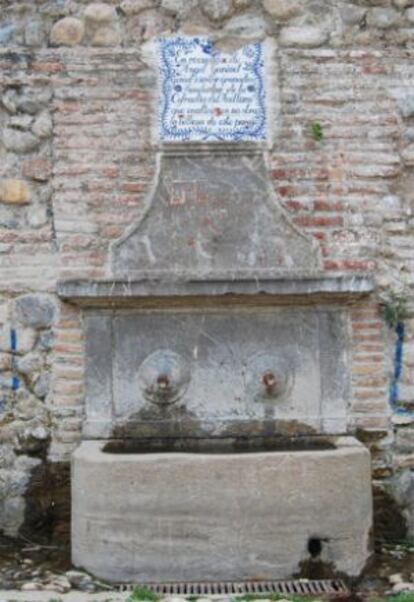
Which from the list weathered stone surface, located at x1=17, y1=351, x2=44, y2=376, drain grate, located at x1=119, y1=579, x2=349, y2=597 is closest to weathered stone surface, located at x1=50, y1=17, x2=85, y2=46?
weathered stone surface, located at x1=17, y1=351, x2=44, y2=376

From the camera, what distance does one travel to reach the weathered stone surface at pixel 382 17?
469cm

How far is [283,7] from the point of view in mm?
4660

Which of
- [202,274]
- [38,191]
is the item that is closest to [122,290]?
[202,274]

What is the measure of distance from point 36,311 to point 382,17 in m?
2.39

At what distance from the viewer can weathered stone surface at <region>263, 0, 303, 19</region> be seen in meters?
4.66

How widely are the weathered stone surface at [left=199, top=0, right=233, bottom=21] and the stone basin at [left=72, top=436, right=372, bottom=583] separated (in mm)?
2289

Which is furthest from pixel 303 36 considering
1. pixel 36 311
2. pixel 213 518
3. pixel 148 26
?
pixel 213 518

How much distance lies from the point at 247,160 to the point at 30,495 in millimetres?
2044

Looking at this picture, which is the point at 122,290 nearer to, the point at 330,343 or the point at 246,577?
the point at 330,343

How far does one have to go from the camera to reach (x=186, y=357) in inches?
176

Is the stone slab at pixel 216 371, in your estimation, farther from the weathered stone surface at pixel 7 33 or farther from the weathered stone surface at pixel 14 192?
the weathered stone surface at pixel 7 33

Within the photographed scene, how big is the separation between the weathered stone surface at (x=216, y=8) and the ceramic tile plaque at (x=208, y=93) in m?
0.15

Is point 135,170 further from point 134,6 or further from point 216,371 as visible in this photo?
point 216,371

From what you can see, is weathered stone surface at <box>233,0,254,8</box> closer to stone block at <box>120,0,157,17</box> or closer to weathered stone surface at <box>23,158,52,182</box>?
stone block at <box>120,0,157,17</box>
